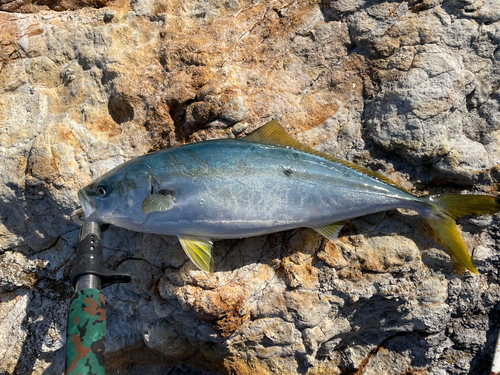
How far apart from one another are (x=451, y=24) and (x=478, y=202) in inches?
55.2

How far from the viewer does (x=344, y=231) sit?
254 cm

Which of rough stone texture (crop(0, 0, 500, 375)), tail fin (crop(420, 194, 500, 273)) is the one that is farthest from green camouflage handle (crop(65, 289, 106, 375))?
tail fin (crop(420, 194, 500, 273))

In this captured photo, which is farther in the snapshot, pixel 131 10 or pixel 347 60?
pixel 131 10

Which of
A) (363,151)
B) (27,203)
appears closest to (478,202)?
(363,151)

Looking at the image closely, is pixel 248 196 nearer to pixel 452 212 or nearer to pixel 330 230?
pixel 330 230

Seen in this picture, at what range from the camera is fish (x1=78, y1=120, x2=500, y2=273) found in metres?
2.21

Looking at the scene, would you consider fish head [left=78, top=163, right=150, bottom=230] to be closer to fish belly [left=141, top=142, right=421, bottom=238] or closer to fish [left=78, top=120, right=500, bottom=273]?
fish [left=78, top=120, right=500, bottom=273]

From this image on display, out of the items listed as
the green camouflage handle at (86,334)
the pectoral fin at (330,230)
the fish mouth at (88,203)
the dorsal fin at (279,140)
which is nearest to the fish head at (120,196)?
the fish mouth at (88,203)

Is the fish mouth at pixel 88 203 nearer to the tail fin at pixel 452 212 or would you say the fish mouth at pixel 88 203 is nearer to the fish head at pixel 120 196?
the fish head at pixel 120 196

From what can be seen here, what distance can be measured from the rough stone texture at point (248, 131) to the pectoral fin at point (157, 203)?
431 mm

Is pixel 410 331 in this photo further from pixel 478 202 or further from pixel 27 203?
pixel 27 203

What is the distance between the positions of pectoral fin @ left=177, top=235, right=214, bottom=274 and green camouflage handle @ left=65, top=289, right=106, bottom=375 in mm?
617

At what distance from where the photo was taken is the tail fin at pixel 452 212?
2359 mm

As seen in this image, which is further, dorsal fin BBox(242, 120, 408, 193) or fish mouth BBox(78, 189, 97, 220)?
dorsal fin BBox(242, 120, 408, 193)
